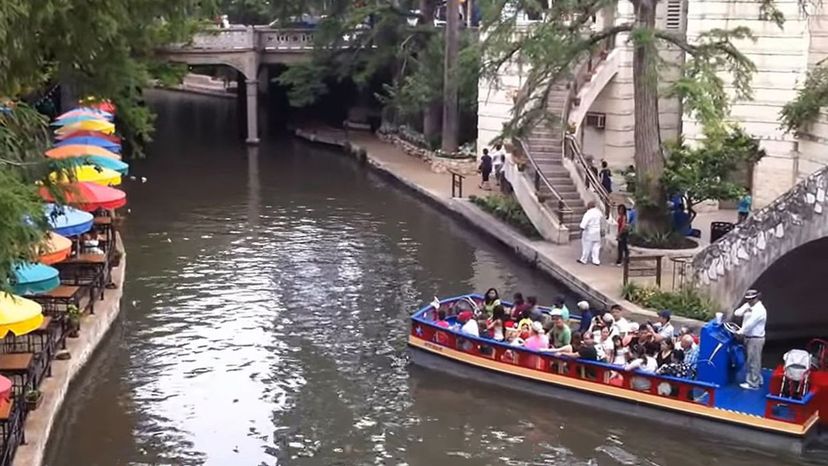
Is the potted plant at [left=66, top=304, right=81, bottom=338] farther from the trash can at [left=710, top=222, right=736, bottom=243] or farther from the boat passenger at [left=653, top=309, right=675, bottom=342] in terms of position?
the trash can at [left=710, top=222, right=736, bottom=243]

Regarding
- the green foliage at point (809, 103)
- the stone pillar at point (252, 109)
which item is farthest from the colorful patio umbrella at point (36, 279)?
the stone pillar at point (252, 109)

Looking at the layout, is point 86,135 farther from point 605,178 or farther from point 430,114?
point 430,114

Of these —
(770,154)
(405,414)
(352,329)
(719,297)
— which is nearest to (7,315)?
(405,414)

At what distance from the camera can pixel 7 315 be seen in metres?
16.8

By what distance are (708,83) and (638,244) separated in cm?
408

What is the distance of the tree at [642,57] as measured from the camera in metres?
25.9

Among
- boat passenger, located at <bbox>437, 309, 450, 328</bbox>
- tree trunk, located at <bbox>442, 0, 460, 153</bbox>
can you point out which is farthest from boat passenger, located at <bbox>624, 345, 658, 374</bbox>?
tree trunk, located at <bbox>442, 0, 460, 153</bbox>

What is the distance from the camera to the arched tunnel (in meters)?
23.2

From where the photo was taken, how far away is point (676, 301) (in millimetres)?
23703

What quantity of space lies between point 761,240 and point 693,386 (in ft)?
12.7

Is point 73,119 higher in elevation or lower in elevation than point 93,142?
higher

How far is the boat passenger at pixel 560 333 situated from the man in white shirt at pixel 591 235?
7002 mm

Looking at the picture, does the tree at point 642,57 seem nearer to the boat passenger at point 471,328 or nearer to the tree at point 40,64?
the boat passenger at point 471,328

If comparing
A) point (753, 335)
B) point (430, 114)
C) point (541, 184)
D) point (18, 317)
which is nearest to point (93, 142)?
point (541, 184)
